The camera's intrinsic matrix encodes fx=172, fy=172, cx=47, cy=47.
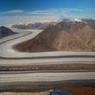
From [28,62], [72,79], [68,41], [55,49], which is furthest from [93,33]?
[72,79]

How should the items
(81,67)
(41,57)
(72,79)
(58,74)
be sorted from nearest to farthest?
(72,79) → (58,74) → (81,67) → (41,57)

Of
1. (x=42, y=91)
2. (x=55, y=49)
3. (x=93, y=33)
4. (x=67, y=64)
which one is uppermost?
(x=93, y=33)

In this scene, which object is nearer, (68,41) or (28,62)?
(28,62)

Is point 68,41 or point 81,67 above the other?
point 68,41

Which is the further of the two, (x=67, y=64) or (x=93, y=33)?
(x=93, y=33)

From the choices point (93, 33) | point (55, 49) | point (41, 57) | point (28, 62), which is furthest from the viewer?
point (93, 33)

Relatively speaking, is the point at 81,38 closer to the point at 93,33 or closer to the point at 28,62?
the point at 93,33

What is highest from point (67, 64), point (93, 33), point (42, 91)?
point (93, 33)

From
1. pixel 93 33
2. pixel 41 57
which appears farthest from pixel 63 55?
pixel 93 33

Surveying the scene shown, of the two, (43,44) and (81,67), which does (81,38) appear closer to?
(43,44)
